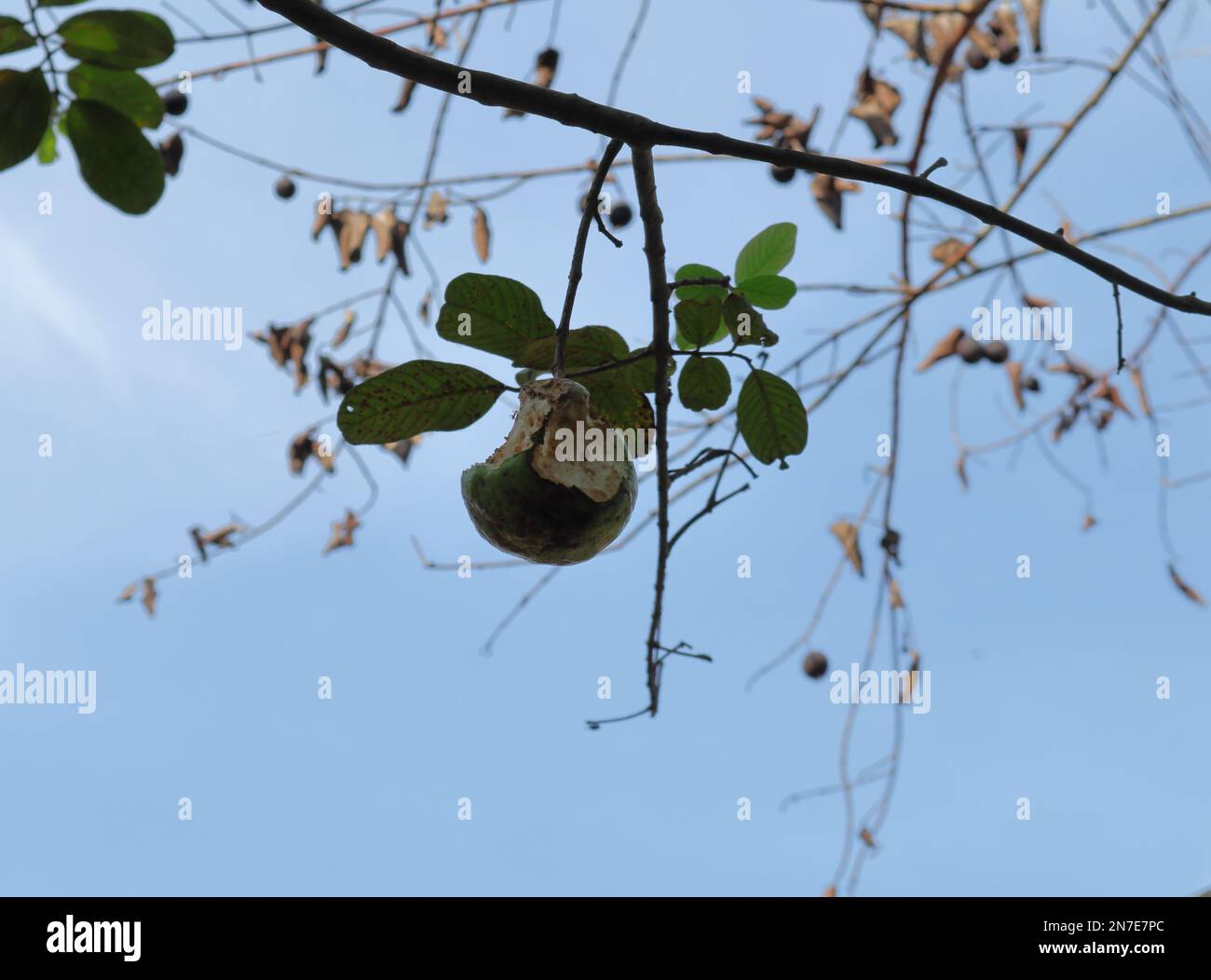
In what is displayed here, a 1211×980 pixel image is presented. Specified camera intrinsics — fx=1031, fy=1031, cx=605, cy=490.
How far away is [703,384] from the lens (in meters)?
1.27

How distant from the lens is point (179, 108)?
2725 millimetres

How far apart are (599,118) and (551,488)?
361 millimetres

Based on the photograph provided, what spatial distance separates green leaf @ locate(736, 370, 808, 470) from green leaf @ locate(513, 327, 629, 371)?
0.52ft

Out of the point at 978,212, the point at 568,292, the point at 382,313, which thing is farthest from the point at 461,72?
the point at 382,313

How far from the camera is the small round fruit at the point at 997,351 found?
2.77 metres

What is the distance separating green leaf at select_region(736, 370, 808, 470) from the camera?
4.01 feet

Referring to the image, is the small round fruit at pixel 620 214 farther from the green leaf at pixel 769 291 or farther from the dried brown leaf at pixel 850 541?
the green leaf at pixel 769 291

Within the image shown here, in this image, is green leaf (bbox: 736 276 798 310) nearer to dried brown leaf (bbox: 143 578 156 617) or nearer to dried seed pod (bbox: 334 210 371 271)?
dried seed pod (bbox: 334 210 371 271)

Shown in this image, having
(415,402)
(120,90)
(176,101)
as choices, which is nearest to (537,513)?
(415,402)

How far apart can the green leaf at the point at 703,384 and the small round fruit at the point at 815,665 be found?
4.87ft

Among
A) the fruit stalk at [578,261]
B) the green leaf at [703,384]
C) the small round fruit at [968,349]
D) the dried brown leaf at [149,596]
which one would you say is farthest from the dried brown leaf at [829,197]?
the dried brown leaf at [149,596]

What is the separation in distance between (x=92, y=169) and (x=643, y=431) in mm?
657

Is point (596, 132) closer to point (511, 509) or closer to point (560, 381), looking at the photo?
point (560, 381)

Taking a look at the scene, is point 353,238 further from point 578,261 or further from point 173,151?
point 578,261
